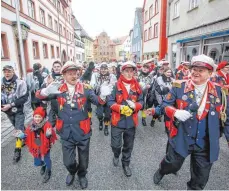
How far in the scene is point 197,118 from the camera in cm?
217

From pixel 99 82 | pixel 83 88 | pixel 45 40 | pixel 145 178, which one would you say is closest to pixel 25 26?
pixel 45 40

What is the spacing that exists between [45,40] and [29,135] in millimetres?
16768

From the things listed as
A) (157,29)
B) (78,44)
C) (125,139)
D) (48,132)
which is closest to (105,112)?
(125,139)

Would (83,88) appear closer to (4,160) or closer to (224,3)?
(4,160)

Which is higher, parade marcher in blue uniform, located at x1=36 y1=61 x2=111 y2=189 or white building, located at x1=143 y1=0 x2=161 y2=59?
white building, located at x1=143 y1=0 x2=161 y2=59

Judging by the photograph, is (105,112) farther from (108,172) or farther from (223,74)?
(223,74)

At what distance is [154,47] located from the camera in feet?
64.1

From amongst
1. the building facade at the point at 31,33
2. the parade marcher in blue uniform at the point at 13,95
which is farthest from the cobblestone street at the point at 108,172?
the building facade at the point at 31,33

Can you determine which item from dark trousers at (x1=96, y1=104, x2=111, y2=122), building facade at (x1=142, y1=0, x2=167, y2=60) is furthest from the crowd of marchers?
building facade at (x1=142, y1=0, x2=167, y2=60)

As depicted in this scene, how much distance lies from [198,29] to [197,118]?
31.1 ft

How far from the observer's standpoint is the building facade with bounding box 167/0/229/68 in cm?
786

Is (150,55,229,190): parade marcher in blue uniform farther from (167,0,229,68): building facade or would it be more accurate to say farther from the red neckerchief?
(167,0,229,68): building facade

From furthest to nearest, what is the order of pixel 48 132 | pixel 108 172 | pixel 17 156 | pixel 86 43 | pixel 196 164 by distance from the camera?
pixel 86 43
pixel 17 156
pixel 108 172
pixel 48 132
pixel 196 164

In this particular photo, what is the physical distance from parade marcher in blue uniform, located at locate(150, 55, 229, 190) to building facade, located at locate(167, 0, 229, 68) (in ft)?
22.9
